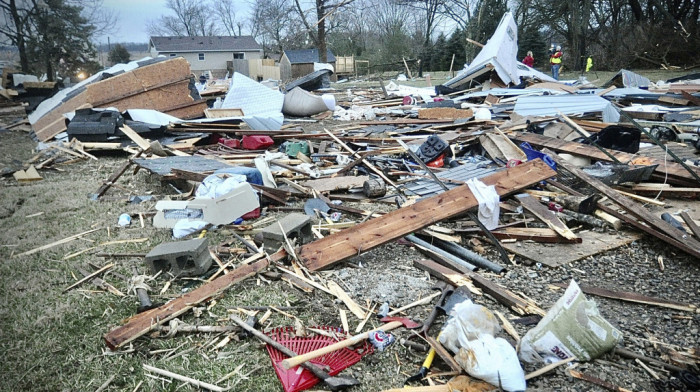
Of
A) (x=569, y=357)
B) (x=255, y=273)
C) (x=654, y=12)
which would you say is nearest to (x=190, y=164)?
(x=255, y=273)

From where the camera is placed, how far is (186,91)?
12078 millimetres

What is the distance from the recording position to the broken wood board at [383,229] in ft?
12.9

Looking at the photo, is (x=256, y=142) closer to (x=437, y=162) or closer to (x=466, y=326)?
(x=437, y=162)

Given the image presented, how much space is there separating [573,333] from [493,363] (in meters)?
0.62

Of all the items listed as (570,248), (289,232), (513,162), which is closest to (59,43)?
(289,232)

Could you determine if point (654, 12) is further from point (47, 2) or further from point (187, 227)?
point (47, 2)

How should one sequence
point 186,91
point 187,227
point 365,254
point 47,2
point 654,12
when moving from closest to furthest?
point 365,254 < point 187,227 < point 186,91 < point 47,2 < point 654,12

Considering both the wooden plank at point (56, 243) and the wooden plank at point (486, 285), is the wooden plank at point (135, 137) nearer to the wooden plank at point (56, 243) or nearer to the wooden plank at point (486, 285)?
the wooden plank at point (56, 243)

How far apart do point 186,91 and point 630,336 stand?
40.2 ft

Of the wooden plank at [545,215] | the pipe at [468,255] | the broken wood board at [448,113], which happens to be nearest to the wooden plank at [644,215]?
the wooden plank at [545,215]

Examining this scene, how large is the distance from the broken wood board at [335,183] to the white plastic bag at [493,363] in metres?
4.00

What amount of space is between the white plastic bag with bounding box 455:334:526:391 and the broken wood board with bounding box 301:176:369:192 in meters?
4.00

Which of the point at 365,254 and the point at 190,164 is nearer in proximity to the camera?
the point at 365,254

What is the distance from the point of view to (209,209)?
488cm
